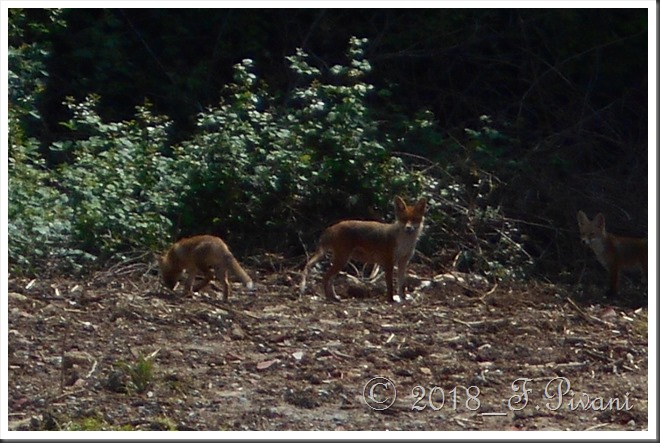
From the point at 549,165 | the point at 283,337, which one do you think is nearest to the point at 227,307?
the point at 283,337

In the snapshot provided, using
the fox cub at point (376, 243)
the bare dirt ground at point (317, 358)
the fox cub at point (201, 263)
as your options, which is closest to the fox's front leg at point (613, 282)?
the bare dirt ground at point (317, 358)

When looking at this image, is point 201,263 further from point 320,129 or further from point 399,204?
point 320,129

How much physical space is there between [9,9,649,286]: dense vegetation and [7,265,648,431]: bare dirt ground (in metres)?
0.95

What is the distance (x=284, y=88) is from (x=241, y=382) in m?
6.78

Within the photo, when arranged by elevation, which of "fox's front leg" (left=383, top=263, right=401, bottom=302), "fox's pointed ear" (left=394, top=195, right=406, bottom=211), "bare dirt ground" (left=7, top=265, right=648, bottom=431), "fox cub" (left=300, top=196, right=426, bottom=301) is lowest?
"bare dirt ground" (left=7, top=265, right=648, bottom=431)

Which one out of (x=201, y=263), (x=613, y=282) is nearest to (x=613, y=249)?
(x=613, y=282)

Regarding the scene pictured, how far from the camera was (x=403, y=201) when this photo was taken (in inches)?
427

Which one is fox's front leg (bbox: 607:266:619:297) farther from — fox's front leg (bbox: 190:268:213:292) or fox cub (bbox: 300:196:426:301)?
fox's front leg (bbox: 190:268:213:292)

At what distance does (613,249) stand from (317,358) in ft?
12.8

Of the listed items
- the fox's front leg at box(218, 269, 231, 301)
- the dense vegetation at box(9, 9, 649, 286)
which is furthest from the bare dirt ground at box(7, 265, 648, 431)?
the dense vegetation at box(9, 9, 649, 286)

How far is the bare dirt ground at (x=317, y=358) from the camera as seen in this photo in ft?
24.1

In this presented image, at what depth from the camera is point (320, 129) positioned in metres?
11.9

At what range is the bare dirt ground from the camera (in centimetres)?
734

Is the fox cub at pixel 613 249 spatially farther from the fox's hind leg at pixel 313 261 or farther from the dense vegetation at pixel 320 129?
the fox's hind leg at pixel 313 261
